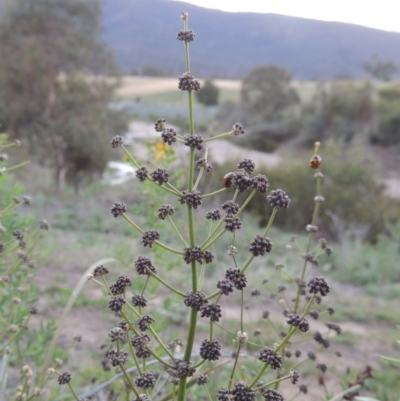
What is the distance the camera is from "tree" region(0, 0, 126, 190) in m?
12.4

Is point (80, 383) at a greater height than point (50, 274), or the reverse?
point (80, 383)

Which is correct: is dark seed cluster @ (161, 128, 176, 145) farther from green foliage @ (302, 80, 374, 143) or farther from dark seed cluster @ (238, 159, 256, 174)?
green foliage @ (302, 80, 374, 143)

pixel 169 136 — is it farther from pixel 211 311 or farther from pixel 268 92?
pixel 268 92

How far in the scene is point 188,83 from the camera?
0.88 m

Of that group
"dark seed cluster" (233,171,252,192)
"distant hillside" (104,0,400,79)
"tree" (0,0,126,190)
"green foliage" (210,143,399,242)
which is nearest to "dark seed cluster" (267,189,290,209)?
"dark seed cluster" (233,171,252,192)

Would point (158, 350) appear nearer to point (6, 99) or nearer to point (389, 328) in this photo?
point (389, 328)

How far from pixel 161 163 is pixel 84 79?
1196cm

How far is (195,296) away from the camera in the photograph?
82cm

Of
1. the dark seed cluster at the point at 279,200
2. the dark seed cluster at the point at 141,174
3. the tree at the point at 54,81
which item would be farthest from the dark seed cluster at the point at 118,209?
the tree at the point at 54,81

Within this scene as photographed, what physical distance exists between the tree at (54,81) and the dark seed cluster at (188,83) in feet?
38.2

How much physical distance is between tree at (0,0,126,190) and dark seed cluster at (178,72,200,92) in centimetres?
1163

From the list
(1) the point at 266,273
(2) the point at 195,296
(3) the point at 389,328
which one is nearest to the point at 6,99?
(1) the point at 266,273

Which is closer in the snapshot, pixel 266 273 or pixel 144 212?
pixel 144 212

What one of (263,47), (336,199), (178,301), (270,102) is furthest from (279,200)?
(270,102)
